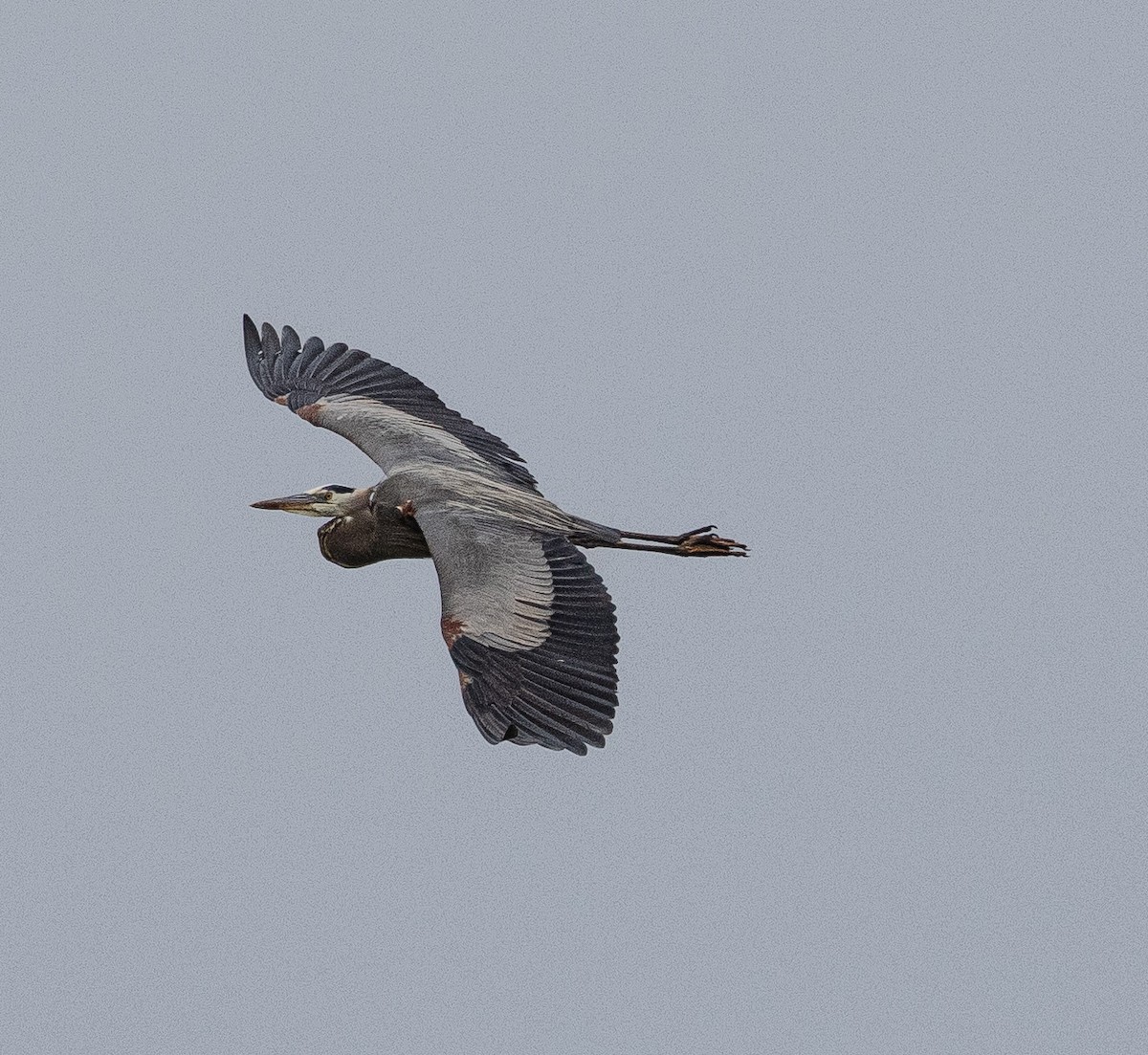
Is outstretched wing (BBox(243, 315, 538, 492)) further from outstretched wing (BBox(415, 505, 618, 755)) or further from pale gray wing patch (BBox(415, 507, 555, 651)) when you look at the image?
outstretched wing (BBox(415, 505, 618, 755))

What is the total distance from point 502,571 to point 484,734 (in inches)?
53.5

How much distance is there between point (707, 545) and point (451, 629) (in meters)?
2.46

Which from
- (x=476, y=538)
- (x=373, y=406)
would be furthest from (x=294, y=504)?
(x=476, y=538)

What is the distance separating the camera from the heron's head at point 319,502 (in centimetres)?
1386

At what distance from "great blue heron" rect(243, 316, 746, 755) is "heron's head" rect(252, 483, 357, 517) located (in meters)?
0.01

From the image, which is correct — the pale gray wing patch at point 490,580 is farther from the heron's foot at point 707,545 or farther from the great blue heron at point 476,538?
the heron's foot at point 707,545

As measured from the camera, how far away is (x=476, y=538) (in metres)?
12.5

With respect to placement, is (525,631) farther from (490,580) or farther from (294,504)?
(294,504)

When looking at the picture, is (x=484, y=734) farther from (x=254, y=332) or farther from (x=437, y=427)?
(x=254, y=332)

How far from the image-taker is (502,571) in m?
12.2

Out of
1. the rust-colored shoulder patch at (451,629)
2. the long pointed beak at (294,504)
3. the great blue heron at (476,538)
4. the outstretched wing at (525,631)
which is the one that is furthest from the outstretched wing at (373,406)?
the rust-colored shoulder patch at (451,629)

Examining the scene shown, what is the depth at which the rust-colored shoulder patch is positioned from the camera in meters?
11.7

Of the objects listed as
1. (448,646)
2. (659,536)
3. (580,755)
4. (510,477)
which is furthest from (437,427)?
(580,755)

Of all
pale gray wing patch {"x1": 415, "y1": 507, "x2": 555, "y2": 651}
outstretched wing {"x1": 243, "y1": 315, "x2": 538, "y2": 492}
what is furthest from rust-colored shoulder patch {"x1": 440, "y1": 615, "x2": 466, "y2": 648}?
outstretched wing {"x1": 243, "y1": 315, "x2": 538, "y2": 492}
